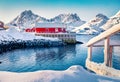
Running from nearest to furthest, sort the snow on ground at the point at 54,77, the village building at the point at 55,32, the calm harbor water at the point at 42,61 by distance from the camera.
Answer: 1. the snow on ground at the point at 54,77
2. the calm harbor water at the point at 42,61
3. the village building at the point at 55,32

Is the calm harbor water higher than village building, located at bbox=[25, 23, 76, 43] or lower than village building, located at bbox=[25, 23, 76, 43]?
lower

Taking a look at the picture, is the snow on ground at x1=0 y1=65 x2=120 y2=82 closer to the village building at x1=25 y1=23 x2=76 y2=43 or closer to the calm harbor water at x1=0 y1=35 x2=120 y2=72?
the calm harbor water at x1=0 y1=35 x2=120 y2=72

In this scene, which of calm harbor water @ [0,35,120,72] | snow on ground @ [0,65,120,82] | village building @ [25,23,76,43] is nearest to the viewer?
snow on ground @ [0,65,120,82]

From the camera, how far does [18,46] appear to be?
78.6 m

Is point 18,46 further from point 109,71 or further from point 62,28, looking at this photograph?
point 109,71

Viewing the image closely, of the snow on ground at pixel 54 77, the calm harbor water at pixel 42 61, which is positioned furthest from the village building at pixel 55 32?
the snow on ground at pixel 54 77

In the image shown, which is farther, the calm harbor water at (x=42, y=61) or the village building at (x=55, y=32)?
the village building at (x=55, y=32)

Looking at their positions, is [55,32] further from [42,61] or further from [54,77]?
[54,77]

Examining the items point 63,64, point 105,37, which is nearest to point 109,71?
point 105,37

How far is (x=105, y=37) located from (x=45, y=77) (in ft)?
30.9

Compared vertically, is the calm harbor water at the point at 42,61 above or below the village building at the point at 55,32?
below

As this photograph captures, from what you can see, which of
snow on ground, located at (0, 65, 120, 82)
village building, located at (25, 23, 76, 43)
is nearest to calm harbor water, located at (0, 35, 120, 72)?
snow on ground, located at (0, 65, 120, 82)

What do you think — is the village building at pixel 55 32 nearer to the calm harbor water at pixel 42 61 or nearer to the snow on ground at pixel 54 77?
the calm harbor water at pixel 42 61

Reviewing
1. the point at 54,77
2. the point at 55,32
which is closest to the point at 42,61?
the point at 54,77
